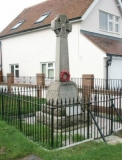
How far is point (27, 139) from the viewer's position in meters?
5.20

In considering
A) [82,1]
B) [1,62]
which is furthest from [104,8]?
[1,62]

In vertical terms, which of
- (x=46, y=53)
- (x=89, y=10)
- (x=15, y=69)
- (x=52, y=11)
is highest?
(x=52, y=11)

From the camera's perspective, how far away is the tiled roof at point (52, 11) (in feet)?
45.8

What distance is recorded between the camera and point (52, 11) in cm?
1650

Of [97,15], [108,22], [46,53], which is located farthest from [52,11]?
[108,22]

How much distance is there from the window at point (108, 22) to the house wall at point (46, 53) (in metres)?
2.63

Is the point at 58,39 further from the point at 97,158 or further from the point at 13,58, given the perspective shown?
the point at 13,58

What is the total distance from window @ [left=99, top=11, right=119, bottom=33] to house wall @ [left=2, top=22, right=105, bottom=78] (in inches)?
104

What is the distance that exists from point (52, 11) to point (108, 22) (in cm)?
452

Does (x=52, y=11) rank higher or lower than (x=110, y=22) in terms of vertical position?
higher

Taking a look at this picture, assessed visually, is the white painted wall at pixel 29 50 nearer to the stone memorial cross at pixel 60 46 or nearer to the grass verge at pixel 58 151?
the stone memorial cross at pixel 60 46

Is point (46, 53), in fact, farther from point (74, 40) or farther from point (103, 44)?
point (103, 44)

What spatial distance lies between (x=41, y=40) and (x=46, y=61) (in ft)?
5.69

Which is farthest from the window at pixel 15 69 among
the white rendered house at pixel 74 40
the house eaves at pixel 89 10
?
the house eaves at pixel 89 10
